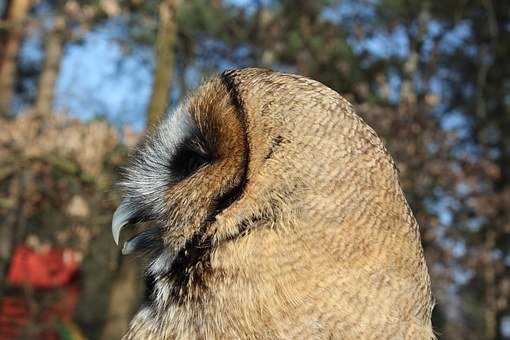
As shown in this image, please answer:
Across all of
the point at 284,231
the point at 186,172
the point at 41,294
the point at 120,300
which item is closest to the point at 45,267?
the point at 41,294

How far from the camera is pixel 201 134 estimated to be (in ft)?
6.89

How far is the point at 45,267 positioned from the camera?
7.68 m

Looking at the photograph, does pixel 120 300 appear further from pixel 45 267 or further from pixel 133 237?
pixel 133 237

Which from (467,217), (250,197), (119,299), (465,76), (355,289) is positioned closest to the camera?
(355,289)

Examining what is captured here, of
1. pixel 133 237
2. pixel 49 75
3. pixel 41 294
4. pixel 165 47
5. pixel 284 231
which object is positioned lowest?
pixel 41 294

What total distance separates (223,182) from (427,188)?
5416 millimetres

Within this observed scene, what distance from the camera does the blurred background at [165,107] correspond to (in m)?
5.80

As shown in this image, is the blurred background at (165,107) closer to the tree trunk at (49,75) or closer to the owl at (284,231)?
the tree trunk at (49,75)

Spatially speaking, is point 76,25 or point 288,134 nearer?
point 288,134

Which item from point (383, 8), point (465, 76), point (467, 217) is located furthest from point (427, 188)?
point (465, 76)

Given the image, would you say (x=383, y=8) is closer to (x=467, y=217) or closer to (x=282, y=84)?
(x=467, y=217)

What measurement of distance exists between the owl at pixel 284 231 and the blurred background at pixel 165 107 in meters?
2.52

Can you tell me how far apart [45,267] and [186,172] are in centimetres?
604

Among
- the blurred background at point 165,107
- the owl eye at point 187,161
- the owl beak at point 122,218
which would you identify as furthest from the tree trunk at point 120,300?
the owl eye at point 187,161
